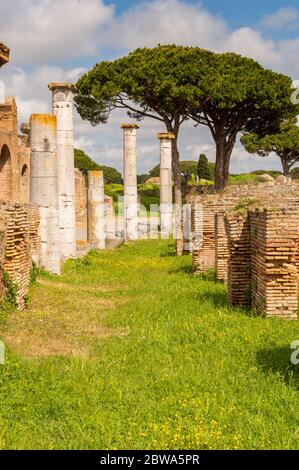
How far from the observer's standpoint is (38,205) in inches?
547

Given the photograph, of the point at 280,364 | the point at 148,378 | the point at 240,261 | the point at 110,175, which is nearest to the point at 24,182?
the point at 240,261

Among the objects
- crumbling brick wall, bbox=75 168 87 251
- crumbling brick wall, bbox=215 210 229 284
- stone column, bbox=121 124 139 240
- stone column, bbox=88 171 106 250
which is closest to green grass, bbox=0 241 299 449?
crumbling brick wall, bbox=215 210 229 284

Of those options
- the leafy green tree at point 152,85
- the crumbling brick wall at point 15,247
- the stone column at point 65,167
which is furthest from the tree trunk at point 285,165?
the crumbling brick wall at point 15,247

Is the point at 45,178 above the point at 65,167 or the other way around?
the other way around

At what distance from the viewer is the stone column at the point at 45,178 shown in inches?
551

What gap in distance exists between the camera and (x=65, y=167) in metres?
16.0

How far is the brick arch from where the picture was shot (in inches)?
950

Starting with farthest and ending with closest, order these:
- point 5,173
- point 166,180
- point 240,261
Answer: point 166,180 → point 5,173 → point 240,261

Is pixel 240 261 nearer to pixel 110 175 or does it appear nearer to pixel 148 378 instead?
pixel 148 378

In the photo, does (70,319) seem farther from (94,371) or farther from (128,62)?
(128,62)

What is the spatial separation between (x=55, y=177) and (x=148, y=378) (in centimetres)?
935

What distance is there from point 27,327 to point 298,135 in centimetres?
3603

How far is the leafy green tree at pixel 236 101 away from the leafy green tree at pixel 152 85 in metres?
0.65

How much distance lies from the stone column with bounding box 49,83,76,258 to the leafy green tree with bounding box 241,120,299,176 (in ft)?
59.1
